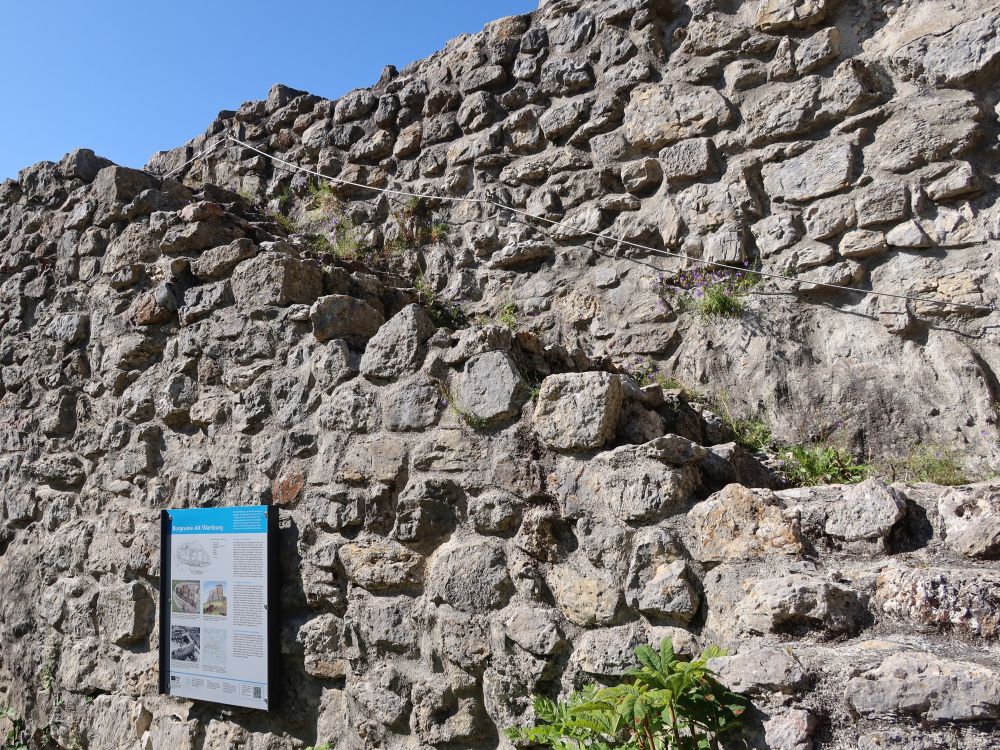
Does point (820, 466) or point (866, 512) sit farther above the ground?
point (820, 466)

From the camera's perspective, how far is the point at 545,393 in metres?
2.44

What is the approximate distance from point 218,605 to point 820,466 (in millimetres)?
2375

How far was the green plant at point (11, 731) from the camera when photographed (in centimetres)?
363

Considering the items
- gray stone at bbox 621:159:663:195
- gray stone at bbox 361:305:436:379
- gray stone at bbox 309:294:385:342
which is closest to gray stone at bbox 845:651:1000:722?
gray stone at bbox 361:305:436:379

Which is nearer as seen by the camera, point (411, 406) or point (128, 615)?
point (411, 406)

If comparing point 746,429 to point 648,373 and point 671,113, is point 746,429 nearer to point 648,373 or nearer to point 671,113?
point 648,373

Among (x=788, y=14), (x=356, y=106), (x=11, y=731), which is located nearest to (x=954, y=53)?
(x=788, y=14)

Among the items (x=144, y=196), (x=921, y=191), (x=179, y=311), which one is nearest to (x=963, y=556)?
(x=921, y=191)

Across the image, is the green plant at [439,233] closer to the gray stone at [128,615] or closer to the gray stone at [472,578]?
the gray stone at [128,615]

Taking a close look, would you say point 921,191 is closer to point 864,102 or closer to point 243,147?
point 864,102

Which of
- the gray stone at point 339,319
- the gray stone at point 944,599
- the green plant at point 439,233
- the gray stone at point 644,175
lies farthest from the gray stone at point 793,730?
the green plant at point 439,233

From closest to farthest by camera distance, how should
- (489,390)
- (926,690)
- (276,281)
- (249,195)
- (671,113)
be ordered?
(926,690), (489,390), (276,281), (671,113), (249,195)

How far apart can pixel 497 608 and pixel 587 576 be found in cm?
32

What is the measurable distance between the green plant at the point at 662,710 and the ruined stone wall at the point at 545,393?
0.07m
